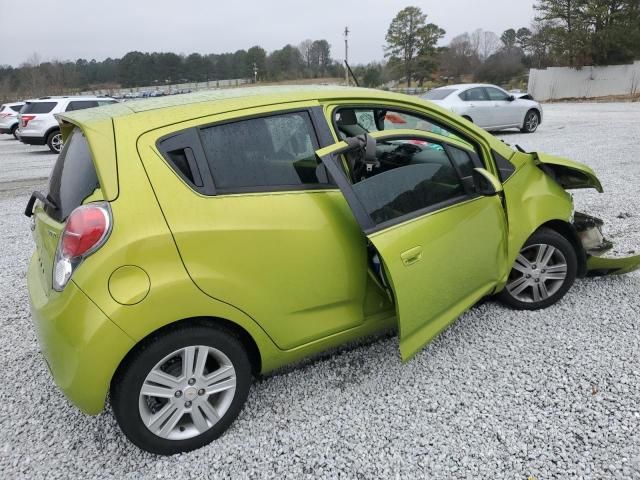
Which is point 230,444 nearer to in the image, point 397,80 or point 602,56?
point 602,56

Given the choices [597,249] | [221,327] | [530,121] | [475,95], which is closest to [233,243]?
[221,327]

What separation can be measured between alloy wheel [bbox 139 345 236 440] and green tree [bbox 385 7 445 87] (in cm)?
6313

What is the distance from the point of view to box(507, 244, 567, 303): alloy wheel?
3.23 m

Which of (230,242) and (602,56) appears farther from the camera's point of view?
(602,56)

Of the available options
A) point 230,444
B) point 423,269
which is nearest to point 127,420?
point 230,444

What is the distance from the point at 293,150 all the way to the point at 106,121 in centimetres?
88

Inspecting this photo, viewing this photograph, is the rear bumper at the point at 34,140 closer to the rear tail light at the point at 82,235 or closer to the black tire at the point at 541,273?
the rear tail light at the point at 82,235

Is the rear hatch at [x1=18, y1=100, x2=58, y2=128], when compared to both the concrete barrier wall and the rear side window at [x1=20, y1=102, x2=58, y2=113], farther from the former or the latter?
the concrete barrier wall

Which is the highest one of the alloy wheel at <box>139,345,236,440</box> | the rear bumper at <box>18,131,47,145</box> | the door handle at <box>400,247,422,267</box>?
the rear bumper at <box>18,131,47,145</box>

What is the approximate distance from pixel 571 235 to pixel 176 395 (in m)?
2.87

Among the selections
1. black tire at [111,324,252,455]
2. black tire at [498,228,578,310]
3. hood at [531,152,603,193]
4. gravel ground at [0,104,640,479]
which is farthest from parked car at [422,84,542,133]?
black tire at [111,324,252,455]

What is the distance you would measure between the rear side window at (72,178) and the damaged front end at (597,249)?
11.2 feet

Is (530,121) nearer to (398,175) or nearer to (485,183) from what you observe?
(485,183)

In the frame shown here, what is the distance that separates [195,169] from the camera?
2104 millimetres
